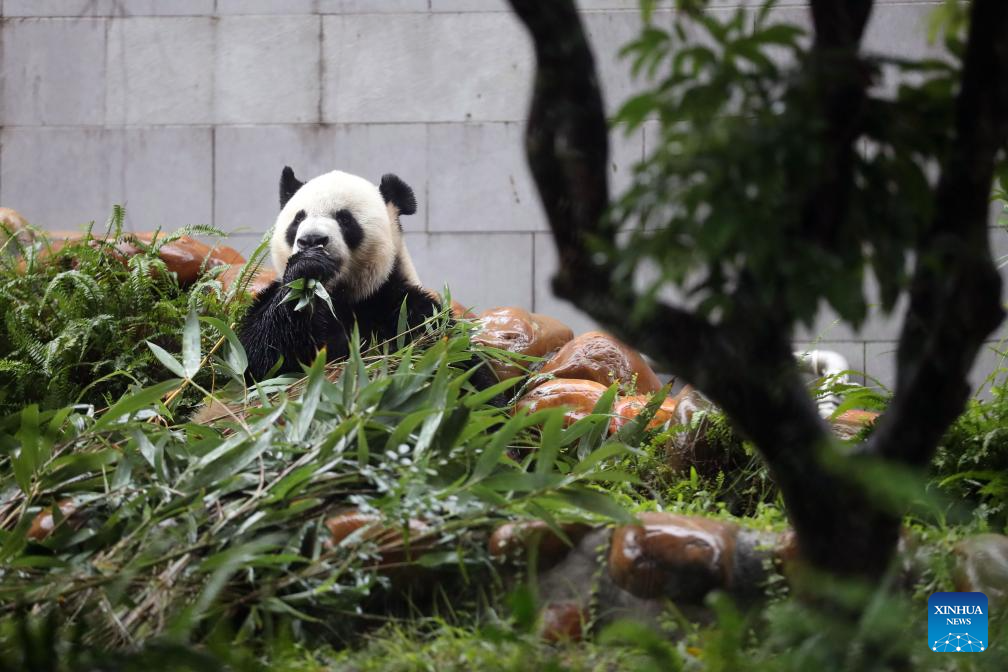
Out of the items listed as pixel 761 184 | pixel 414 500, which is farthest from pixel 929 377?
pixel 414 500

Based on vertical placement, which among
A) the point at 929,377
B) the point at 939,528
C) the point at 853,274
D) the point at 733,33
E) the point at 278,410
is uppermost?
the point at 733,33

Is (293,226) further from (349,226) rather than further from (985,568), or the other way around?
(985,568)

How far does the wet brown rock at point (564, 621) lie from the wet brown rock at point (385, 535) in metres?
0.28

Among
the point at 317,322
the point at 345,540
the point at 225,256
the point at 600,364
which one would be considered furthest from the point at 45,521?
the point at 225,256

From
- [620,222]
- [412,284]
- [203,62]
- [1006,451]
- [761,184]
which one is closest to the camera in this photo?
[761,184]

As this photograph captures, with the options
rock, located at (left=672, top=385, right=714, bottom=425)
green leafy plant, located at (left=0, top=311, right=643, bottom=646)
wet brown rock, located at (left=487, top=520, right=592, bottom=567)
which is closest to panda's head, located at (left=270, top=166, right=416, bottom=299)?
green leafy plant, located at (left=0, top=311, right=643, bottom=646)

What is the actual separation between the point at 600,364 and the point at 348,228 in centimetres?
111

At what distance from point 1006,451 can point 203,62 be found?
13.9 ft

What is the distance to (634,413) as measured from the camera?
315 cm

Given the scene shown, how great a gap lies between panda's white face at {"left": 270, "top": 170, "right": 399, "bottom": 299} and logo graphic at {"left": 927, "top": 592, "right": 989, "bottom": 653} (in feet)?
7.20

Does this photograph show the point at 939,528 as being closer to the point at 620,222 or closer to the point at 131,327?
the point at 620,222

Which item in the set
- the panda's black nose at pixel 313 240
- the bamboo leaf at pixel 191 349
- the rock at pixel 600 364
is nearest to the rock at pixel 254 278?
the panda's black nose at pixel 313 240

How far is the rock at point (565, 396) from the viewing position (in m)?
3.31

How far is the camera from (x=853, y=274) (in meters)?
1.15
